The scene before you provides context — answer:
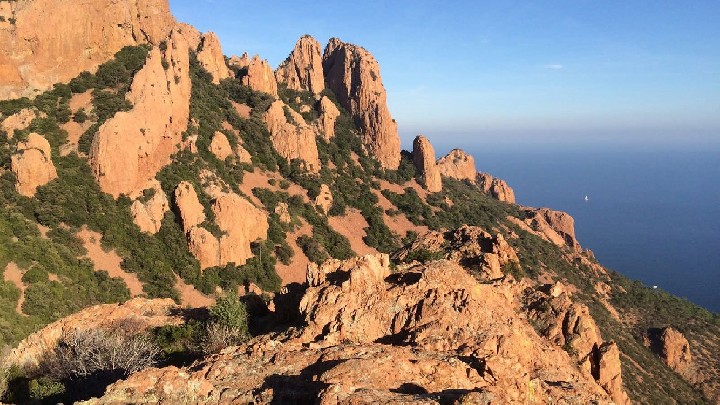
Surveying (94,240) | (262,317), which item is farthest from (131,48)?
(262,317)

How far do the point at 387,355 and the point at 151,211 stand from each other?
34.6 m

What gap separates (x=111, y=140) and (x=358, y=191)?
30356 mm

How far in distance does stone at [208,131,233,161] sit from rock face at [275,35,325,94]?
75.1 feet

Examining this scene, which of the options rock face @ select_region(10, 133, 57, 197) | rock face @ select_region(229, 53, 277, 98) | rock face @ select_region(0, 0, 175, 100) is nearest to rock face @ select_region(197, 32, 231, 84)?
rock face @ select_region(229, 53, 277, 98)

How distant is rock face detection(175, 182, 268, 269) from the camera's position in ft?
132

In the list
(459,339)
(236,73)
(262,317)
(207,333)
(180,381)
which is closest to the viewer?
(180,381)

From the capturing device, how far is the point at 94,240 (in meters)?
36.7

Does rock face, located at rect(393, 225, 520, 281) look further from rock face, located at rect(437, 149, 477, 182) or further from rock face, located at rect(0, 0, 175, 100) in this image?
rock face, located at rect(437, 149, 477, 182)

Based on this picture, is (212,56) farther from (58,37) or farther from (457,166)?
(457,166)

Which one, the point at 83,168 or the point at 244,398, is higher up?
the point at 83,168

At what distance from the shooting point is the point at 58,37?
141 ft

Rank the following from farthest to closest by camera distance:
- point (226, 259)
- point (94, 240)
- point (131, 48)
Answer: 1. point (131, 48)
2. point (226, 259)
3. point (94, 240)

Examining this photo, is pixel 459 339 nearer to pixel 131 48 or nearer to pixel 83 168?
pixel 83 168

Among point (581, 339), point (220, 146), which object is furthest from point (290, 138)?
point (581, 339)
